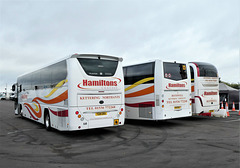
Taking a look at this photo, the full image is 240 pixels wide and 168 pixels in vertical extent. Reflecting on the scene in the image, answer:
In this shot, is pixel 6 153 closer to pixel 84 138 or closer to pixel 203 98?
pixel 84 138

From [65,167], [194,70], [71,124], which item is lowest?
[65,167]

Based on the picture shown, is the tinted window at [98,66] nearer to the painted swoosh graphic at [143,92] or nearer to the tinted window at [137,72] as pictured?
the tinted window at [137,72]

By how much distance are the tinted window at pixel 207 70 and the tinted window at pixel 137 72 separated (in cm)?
369

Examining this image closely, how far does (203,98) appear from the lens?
1367 cm

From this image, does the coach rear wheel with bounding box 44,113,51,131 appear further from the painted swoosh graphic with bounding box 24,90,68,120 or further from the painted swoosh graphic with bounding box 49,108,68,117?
the painted swoosh graphic with bounding box 49,108,68,117

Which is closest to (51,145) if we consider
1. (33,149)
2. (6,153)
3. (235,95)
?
(33,149)

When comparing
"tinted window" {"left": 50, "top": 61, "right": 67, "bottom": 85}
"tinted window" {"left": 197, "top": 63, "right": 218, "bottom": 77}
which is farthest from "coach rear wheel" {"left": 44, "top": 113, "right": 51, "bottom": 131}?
"tinted window" {"left": 197, "top": 63, "right": 218, "bottom": 77}

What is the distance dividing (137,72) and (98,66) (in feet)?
12.1

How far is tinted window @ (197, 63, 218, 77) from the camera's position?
13816 millimetres

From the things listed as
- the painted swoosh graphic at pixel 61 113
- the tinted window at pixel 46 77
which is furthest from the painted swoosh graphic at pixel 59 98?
the tinted window at pixel 46 77

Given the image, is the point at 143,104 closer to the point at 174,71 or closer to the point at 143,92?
the point at 143,92

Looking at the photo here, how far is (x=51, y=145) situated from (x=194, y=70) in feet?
29.8

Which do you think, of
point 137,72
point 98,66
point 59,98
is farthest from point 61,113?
point 137,72

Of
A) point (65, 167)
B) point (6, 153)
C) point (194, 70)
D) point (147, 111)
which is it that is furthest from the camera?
point (194, 70)
